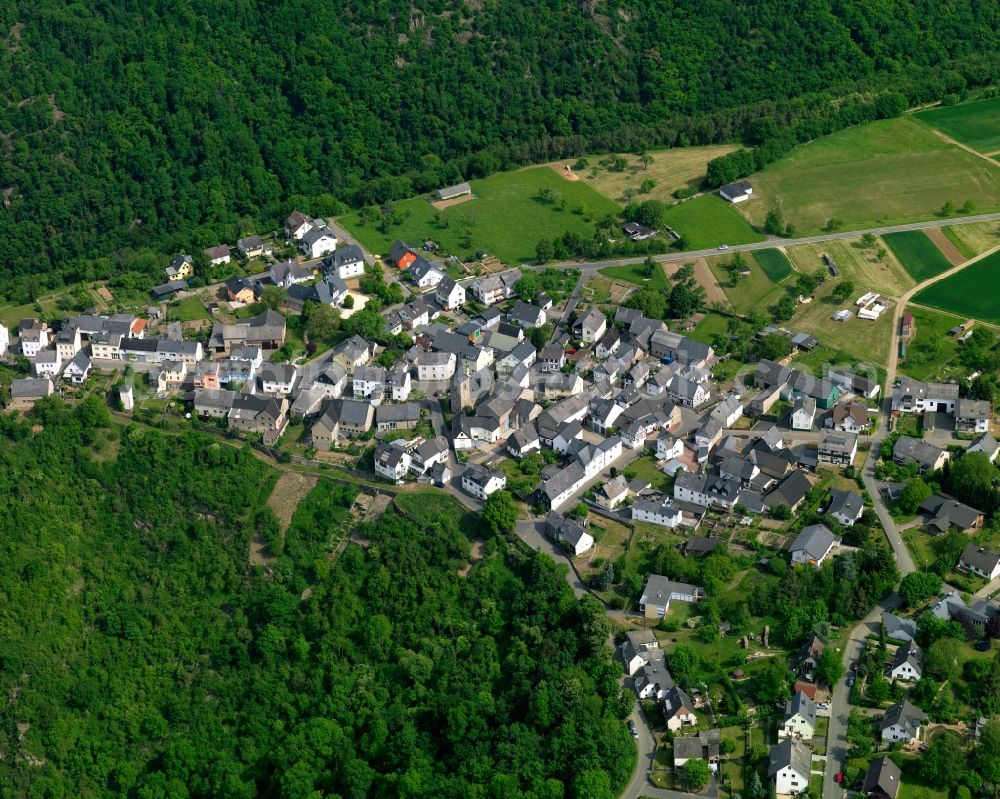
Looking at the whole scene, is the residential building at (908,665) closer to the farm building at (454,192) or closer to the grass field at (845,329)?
the grass field at (845,329)

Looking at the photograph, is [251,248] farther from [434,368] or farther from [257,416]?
[257,416]

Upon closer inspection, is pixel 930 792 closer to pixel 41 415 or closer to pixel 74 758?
pixel 74 758

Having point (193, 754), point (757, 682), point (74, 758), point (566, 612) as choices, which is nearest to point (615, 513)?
point (566, 612)

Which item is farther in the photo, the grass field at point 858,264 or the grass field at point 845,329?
the grass field at point 858,264

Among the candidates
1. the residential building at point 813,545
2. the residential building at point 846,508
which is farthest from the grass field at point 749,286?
the residential building at point 813,545

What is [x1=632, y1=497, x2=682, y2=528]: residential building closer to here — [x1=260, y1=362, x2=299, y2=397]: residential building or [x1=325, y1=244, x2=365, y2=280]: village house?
[x1=260, y1=362, x2=299, y2=397]: residential building
